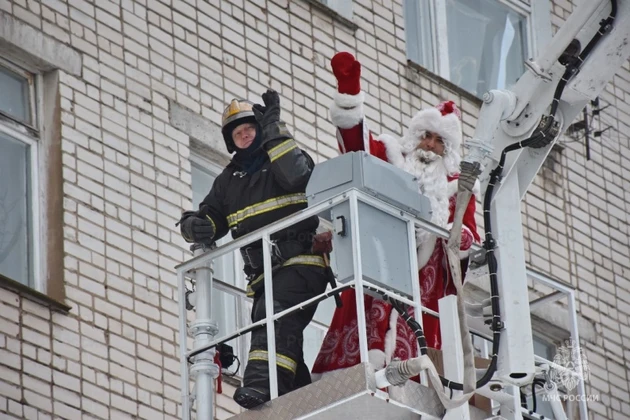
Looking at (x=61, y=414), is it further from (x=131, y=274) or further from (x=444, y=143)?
(x=444, y=143)

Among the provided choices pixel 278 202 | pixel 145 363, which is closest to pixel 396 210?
pixel 278 202

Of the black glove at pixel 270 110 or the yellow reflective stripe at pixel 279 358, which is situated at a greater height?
the black glove at pixel 270 110

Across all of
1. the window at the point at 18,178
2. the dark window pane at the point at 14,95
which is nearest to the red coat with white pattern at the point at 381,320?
the window at the point at 18,178

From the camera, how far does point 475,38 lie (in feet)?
56.4

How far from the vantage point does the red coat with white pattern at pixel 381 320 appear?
449 inches

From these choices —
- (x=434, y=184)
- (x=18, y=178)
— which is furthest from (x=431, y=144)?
(x=18, y=178)

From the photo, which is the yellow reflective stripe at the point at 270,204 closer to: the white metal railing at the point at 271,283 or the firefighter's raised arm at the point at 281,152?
the firefighter's raised arm at the point at 281,152

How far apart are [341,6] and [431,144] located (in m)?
3.56

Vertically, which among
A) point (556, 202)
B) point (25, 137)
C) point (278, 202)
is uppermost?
point (556, 202)

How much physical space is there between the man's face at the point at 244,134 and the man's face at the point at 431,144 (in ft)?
3.57

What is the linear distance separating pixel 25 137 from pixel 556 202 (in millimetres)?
5384

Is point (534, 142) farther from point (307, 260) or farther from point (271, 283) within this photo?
point (271, 283)

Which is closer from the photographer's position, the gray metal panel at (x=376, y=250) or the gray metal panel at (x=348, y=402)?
the gray metal panel at (x=348, y=402)

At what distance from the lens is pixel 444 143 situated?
1242 cm
